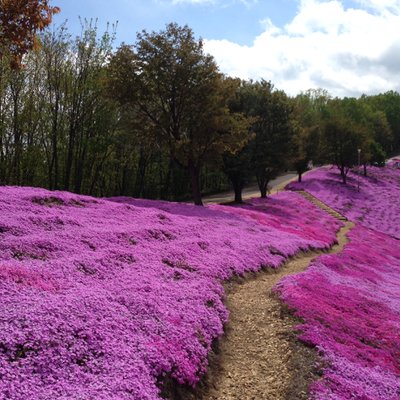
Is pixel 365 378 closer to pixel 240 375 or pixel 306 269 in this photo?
pixel 240 375

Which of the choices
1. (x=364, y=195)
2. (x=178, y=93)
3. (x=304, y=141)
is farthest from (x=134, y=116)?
(x=364, y=195)

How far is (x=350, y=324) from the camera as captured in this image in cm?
1423

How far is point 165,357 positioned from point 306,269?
13.9m

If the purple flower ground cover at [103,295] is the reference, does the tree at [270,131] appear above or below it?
above

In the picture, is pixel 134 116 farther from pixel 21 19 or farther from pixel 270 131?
pixel 21 19

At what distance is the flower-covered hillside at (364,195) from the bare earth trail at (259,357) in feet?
132

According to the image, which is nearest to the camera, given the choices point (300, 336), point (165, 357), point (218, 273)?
point (165, 357)

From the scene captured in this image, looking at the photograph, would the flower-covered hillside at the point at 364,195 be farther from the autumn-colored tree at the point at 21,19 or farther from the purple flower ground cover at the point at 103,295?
the autumn-colored tree at the point at 21,19

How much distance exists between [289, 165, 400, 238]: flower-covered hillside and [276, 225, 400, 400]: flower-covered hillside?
101 ft

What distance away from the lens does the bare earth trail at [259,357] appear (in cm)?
964

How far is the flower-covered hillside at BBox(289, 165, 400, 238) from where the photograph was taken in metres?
55.9

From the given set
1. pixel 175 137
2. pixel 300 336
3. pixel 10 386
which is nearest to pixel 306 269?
pixel 300 336

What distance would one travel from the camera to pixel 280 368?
10.8 m

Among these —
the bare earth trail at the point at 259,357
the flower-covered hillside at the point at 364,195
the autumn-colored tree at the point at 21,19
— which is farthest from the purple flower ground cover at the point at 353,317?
the flower-covered hillside at the point at 364,195
